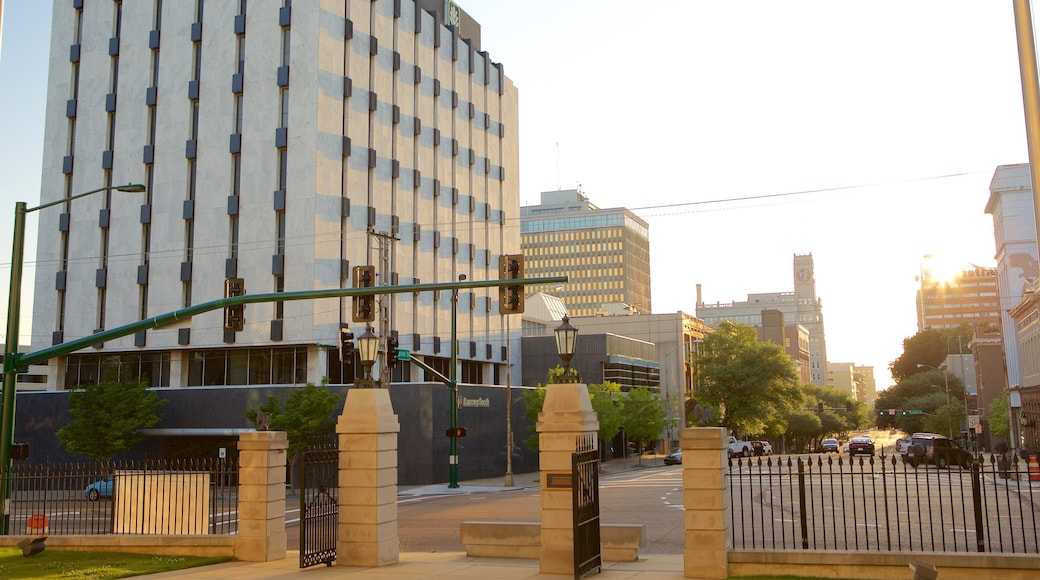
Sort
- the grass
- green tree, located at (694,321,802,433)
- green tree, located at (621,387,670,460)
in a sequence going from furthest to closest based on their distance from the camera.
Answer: green tree, located at (694,321,802,433) < green tree, located at (621,387,670,460) < the grass

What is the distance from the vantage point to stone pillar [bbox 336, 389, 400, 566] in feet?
54.7

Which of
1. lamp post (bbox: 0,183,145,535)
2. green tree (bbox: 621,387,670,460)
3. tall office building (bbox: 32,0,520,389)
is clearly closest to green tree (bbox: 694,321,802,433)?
green tree (bbox: 621,387,670,460)

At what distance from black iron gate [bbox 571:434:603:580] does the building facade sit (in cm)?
8123

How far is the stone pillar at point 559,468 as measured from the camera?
15695 mm

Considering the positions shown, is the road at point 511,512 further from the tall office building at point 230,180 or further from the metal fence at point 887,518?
the tall office building at point 230,180

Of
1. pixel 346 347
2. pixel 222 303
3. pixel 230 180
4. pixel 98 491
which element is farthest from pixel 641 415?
pixel 222 303

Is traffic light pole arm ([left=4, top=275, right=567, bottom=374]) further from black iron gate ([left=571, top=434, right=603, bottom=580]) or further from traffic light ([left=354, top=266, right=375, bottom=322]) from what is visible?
black iron gate ([left=571, top=434, right=603, bottom=580])

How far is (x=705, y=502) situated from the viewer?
1443 centimetres

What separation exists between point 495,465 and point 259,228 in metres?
20.0

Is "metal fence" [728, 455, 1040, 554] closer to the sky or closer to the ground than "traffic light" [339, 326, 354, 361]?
closer to the ground

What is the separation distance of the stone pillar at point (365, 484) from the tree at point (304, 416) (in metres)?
26.1

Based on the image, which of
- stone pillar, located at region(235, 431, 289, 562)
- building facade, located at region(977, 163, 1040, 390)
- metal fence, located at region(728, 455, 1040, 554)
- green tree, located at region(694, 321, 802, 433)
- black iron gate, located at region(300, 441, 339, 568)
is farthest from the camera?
green tree, located at region(694, 321, 802, 433)

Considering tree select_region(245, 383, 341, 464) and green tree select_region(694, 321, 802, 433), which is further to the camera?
green tree select_region(694, 321, 802, 433)

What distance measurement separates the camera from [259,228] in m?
49.9
